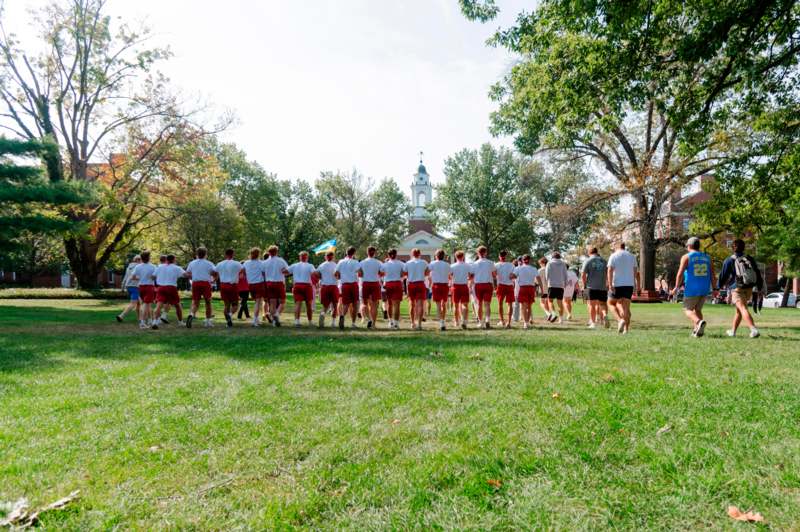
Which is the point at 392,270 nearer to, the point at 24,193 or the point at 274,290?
the point at 274,290

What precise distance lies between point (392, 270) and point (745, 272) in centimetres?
775

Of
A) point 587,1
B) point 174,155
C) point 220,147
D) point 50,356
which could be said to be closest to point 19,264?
point 220,147

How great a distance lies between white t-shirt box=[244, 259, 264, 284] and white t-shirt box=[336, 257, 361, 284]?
227 cm

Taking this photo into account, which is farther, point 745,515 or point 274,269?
point 274,269

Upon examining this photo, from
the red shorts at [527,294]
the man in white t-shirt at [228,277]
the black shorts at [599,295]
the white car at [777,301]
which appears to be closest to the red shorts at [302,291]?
the man in white t-shirt at [228,277]

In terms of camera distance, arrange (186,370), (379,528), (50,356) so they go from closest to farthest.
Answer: (379,528), (186,370), (50,356)

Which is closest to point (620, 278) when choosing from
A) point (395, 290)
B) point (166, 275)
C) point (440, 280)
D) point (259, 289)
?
point (440, 280)

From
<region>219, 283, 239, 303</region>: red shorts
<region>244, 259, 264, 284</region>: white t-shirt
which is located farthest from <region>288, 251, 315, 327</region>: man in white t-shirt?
<region>219, 283, 239, 303</region>: red shorts

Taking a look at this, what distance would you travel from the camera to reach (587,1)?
1028 centimetres

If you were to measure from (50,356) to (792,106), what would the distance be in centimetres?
1943

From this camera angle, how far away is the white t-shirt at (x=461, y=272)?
13086 millimetres

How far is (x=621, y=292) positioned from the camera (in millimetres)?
11984

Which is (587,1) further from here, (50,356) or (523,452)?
(50,356)

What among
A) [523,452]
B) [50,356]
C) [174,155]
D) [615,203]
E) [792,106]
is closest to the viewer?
[523,452]
